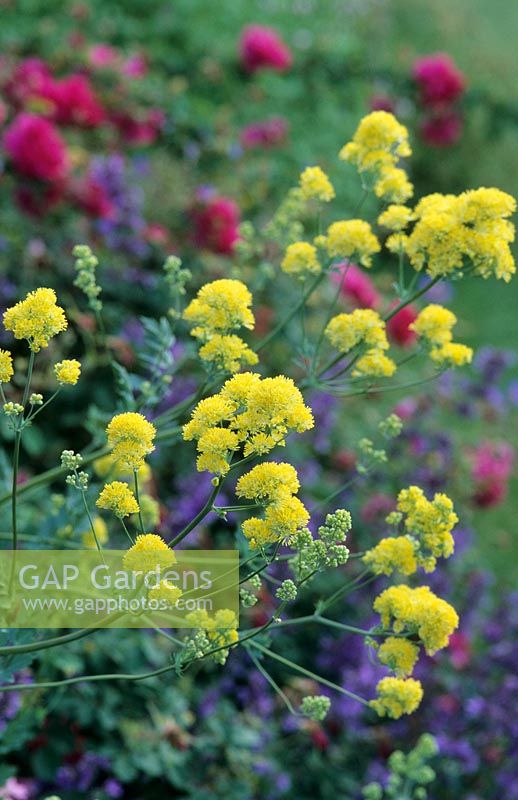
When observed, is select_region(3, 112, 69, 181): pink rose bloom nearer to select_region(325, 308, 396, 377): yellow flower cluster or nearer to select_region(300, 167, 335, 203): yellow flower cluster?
select_region(300, 167, 335, 203): yellow flower cluster

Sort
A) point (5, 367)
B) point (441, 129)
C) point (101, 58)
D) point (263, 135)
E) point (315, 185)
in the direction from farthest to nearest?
point (441, 129) < point (263, 135) < point (101, 58) < point (315, 185) < point (5, 367)

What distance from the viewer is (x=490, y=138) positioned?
633 centimetres

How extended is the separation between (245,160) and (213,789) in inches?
119

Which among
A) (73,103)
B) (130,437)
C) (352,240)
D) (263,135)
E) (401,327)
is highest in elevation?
(263,135)

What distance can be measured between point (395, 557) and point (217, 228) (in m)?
2.16

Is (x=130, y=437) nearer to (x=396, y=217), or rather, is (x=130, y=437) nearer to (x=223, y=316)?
(x=223, y=316)

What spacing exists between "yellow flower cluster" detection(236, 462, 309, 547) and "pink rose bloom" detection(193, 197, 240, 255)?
2.30 meters

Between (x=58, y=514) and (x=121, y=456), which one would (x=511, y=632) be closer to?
(x=58, y=514)

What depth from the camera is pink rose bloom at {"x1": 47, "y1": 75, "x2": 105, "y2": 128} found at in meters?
3.62

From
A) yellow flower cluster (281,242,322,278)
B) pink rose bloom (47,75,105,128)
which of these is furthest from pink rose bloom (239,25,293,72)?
yellow flower cluster (281,242,322,278)

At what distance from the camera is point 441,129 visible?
5898 millimetres

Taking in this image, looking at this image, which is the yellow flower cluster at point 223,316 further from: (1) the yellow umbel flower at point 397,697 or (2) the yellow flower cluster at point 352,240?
(1) the yellow umbel flower at point 397,697

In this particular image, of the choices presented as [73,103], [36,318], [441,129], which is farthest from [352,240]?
[441,129]

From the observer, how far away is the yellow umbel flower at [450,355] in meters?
1.88
